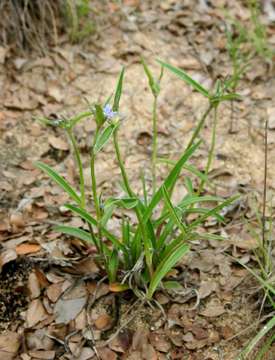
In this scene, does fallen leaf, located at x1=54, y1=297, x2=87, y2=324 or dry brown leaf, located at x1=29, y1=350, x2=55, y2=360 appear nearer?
dry brown leaf, located at x1=29, y1=350, x2=55, y2=360

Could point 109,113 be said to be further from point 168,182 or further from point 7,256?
point 7,256

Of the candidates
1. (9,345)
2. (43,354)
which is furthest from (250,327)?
(9,345)

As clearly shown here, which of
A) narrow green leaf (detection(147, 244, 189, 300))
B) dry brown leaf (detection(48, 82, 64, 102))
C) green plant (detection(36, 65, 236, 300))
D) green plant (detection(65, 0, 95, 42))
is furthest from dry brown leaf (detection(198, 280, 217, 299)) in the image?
green plant (detection(65, 0, 95, 42))

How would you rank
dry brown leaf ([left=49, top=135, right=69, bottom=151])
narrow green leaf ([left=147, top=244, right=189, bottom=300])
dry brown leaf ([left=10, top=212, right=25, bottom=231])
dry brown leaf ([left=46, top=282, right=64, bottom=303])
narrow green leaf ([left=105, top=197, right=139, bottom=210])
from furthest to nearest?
dry brown leaf ([left=49, top=135, right=69, bottom=151]) < dry brown leaf ([left=10, top=212, right=25, bottom=231]) < dry brown leaf ([left=46, top=282, right=64, bottom=303]) < narrow green leaf ([left=147, top=244, right=189, bottom=300]) < narrow green leaf ([left=105, top=197, right=139, bottom=210])

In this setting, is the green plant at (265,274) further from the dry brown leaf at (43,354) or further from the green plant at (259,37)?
the green plant at (259,37)

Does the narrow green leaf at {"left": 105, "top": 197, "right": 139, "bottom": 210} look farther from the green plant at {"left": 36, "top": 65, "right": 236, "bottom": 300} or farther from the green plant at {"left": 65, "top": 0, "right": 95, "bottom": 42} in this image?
the green plant at {"left": 65, "top": 0, "right": 95, "bottom": 42}

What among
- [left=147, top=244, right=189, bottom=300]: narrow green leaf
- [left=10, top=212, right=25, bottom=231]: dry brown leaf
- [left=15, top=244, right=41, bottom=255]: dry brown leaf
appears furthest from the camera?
[left=10, top=212, right=25, bottom=231]: dry brown leaf

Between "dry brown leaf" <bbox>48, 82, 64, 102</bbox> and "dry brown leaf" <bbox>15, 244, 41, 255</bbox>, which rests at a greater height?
"dry brown leaf" <bbox>48, 82, 64, 102</bbox>

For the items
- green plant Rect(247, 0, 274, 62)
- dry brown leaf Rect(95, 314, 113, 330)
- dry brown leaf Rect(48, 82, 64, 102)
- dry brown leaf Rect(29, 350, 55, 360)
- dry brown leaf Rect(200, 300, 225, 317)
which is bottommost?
dry brown leaf Rect(29, 350, 55, 360)
